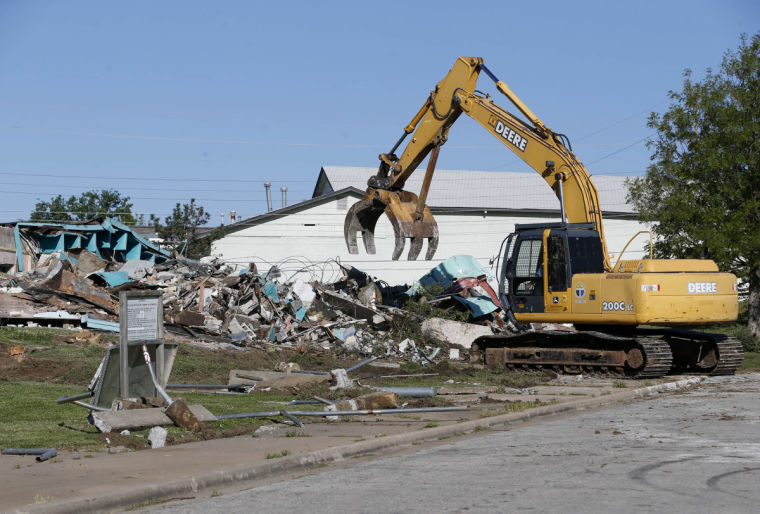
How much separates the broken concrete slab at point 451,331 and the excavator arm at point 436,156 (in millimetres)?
4849

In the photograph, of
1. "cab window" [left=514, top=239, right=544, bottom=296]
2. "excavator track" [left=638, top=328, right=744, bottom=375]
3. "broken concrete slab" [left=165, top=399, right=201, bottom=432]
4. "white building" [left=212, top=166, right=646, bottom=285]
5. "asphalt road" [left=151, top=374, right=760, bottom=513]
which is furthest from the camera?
"white building" [left=212, top=166, right=646, bottom=285]

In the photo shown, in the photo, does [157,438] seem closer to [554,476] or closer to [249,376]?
[554,476]

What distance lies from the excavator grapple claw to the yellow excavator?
3 centimetres

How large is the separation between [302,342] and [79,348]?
7163mm

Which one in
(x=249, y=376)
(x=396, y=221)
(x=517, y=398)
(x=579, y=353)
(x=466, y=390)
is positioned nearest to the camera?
(x=517, y=398)

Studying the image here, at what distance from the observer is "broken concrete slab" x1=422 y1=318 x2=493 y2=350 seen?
26188mm

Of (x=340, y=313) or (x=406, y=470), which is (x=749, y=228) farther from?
(x=406, y=470)

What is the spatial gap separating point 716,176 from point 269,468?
98.1ft

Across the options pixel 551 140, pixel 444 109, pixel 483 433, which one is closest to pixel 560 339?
pixel 551 140

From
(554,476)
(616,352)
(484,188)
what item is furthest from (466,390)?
(484,188)

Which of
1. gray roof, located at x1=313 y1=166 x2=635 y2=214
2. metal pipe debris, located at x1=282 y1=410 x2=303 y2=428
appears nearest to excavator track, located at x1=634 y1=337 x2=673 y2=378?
metal pipe debris, located at x1=282 y1=410 x2=303 y2=428

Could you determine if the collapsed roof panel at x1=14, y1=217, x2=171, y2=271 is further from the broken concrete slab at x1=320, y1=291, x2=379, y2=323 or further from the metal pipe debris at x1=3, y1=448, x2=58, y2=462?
the metal pipe debris at x1=3, y1=448, x2=58, y2=462

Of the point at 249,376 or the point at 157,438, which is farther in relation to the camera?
the point at 249,376

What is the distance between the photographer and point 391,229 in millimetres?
51375
